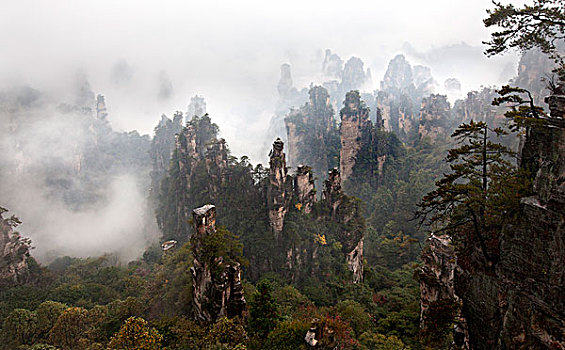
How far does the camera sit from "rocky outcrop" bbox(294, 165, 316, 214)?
31047 millimetres

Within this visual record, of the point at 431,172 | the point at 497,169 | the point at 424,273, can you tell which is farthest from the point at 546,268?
the point at 431,172

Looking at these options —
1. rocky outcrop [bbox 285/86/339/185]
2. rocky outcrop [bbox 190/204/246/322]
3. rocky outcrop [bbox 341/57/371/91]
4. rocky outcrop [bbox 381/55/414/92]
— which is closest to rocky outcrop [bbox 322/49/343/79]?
rocky outcrop [bbox 341/57/371/91]

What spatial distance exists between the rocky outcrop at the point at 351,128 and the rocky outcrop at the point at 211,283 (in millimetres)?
36394

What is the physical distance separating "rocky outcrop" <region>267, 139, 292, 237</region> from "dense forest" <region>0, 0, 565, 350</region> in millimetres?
155

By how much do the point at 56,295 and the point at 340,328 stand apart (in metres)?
25.5

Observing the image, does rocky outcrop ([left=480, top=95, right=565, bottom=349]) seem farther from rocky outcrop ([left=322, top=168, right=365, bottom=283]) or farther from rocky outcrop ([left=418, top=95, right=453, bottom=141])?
rocky outcrop ([left=418, top=95, right=453, bottom=141])

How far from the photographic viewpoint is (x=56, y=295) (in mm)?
25094

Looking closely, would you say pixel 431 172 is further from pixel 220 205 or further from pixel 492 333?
pixel 492 333

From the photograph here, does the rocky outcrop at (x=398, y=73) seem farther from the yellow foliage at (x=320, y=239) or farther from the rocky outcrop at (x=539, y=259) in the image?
the rocky outcrop at (x=539, y=259)

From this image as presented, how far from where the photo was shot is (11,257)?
91.5 ft

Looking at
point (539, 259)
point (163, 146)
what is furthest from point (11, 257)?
point (163, 146)

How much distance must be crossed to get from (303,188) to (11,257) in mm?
29724

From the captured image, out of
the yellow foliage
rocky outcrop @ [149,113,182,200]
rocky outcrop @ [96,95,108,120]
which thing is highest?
rocky outcrop @ [96,95,108,120]

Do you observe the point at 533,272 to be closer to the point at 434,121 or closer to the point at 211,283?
Result: the point at 211,283
